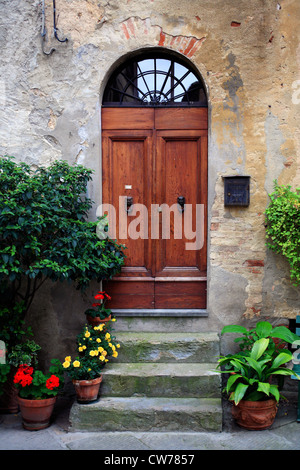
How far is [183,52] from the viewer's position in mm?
4621

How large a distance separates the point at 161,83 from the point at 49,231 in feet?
6.78

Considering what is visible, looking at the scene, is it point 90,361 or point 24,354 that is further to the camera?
point 24,354

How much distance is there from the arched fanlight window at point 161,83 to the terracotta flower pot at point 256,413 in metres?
3.09

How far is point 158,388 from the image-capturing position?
13.4ft

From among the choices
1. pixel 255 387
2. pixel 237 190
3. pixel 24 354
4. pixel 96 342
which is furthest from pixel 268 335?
pixel 24 354

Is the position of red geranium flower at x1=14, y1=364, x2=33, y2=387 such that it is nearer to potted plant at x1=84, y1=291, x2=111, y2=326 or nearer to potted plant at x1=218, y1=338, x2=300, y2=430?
potted plant at x1=84, y1=291, x2=111, y2=326

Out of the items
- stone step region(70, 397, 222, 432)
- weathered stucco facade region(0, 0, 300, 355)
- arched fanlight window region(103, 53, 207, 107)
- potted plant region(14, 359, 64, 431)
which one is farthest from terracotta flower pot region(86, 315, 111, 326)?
arched fanlight window region(103, 53, 207, 107)

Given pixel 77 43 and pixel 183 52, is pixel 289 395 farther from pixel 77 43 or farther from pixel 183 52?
pixel 77 43

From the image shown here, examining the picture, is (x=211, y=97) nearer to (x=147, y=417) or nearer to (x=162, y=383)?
(x=162, y=383)

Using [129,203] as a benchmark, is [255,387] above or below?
below

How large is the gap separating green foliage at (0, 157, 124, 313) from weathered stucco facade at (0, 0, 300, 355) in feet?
1.34

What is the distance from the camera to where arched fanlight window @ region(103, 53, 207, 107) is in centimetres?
482

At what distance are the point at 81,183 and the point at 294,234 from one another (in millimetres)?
2143

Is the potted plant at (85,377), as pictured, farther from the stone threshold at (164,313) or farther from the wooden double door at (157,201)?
the wooden double door at (157,201)
